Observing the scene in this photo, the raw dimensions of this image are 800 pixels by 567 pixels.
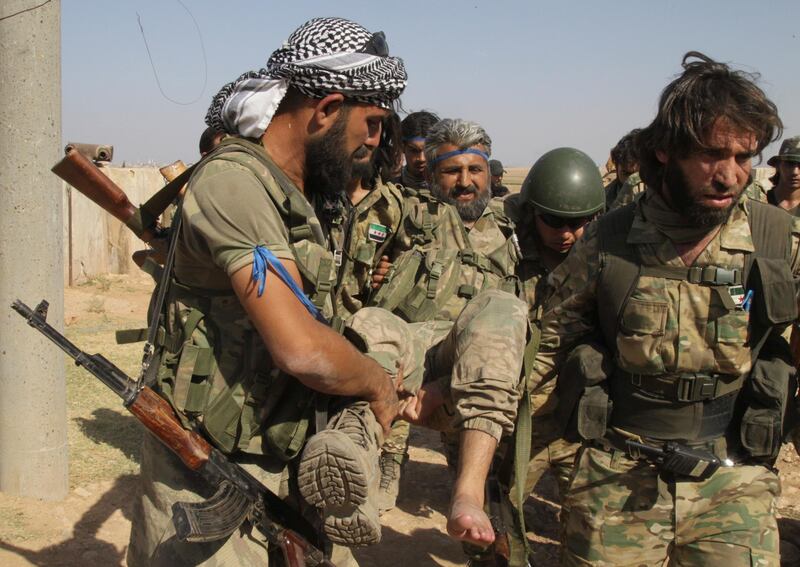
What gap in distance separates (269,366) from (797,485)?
5.49 metres

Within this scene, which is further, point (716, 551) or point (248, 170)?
point (716, 551)

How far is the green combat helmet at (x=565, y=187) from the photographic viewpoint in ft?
14.7

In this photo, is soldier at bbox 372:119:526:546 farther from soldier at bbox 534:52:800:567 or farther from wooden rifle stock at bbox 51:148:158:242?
wooden rifle stock at bbox 51:148:158:242

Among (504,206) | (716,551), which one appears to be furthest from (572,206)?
(716,551)

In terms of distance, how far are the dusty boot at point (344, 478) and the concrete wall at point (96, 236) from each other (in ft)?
37.2

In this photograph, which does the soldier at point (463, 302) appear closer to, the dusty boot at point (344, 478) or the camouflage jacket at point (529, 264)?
the camouflage jacket at point (529, 264)

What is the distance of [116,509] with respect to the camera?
524cm

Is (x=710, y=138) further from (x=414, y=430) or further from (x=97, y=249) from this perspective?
(x=97, y=249)

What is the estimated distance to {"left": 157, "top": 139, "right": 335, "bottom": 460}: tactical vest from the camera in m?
2.47

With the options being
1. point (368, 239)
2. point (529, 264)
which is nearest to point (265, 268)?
point (529, 264)

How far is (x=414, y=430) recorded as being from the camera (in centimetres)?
791

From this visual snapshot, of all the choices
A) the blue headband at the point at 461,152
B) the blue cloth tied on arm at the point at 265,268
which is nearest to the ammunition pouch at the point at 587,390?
the blue cloth tied on arm at the point at 265,268

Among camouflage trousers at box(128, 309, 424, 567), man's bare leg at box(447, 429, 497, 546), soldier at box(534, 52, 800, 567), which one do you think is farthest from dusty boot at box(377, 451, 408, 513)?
camouflage trousers at box(128, 309, 424, 567)

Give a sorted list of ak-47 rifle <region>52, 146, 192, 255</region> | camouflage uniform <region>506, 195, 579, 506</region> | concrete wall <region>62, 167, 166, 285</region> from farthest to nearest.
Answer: concrete wall <region>62, 167, 166, 285</region>
camouflage uniform <region>506, 195, 579, 506</region>
ak-47 rifle <region>52, 146, 192, 255</region>
